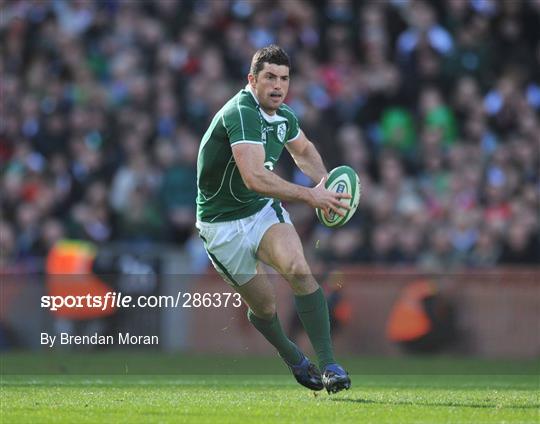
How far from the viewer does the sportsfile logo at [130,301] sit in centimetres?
1545

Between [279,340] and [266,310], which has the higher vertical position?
[266,310]

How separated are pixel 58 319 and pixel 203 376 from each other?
3.86 meters

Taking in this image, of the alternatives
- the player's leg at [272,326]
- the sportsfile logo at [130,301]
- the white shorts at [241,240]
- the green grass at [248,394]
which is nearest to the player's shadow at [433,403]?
the green grass at [248,394]

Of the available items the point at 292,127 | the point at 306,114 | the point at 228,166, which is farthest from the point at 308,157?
the point at 306,114

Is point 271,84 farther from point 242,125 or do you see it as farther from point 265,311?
point 265,311

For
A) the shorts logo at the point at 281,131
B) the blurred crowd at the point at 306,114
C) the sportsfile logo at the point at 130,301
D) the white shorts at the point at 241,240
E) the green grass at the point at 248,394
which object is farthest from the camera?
the blurred crowd at the point at 306,114

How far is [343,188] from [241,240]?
829 mm

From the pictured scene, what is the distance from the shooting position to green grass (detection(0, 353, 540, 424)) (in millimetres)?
8211

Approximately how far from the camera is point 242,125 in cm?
927

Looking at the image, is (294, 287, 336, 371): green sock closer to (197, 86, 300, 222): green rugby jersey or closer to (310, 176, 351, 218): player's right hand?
(310, 176, 351, 218): player's right hand

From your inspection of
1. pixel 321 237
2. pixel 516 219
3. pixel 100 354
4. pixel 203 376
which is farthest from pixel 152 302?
pixel 516 219

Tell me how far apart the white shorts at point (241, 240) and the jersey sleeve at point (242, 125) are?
0.62m

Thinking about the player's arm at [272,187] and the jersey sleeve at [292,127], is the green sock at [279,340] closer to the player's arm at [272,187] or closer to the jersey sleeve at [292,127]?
the player's arm at [272,187]

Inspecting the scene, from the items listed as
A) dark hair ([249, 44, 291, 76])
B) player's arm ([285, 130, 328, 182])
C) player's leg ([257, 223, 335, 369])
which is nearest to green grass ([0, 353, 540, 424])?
player's leg ([257, 223, 335, 369])
